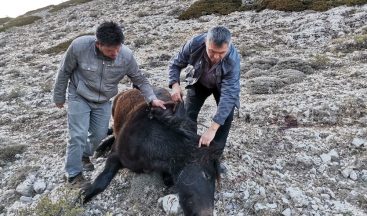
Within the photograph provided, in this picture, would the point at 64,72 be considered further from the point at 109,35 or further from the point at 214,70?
the point at 214,70

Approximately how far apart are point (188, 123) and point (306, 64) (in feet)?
26.8

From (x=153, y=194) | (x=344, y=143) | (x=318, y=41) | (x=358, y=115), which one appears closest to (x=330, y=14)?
(x=318, y=41)

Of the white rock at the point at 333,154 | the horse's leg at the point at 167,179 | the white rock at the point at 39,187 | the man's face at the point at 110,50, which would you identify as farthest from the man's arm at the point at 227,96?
the white rock at the point at 39,187

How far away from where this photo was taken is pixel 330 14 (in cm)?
1941

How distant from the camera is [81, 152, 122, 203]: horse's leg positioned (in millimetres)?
6938

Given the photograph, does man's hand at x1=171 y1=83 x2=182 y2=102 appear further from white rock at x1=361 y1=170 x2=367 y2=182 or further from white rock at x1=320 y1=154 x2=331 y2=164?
white rock at x1=361 y1=170 x2=367 y2=182

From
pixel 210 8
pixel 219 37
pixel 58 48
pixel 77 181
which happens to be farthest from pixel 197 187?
pixel 210 8

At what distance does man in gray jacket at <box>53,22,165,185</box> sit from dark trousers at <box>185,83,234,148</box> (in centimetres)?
74

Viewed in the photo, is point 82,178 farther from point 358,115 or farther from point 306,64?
point 306,64

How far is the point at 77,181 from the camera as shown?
7.28m

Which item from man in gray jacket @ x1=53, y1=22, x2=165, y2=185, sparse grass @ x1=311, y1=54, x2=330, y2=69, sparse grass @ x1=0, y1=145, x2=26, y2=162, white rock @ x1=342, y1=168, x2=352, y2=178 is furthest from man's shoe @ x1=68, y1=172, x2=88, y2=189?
sparse grass @ x1=311, y1=54, x2=330, y2=69

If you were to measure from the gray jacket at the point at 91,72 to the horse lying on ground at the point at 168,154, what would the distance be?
48 cm

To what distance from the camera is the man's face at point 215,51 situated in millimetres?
5762

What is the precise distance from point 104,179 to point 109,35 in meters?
2.42
